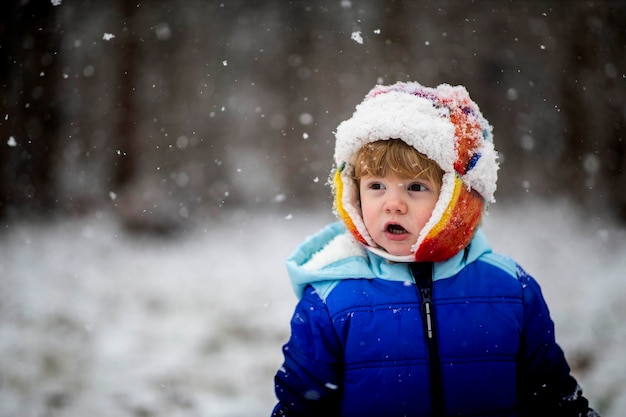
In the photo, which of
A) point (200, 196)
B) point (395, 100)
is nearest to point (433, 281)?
point (395, 100)

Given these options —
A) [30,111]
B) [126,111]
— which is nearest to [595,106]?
[126,111]

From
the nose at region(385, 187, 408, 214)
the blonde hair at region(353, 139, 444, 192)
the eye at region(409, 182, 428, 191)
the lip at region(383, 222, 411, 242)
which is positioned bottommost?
the lip at region(383, 222, 411, 242)

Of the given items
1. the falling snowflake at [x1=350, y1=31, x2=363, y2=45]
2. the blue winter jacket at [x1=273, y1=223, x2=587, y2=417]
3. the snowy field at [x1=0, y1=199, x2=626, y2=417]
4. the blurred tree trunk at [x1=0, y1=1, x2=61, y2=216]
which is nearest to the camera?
the blue winter jacket at [x1=273, y1=223, x2=587, y2=417]

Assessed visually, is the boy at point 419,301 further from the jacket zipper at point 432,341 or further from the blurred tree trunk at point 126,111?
the blurred tree trunk at point 126,111

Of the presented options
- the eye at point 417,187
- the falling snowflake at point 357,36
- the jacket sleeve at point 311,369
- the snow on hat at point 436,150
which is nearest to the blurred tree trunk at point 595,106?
the falling snowflake at point 357,36

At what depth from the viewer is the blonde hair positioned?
147cm

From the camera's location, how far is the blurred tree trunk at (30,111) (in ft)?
20.7

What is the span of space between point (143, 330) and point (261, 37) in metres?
5.55

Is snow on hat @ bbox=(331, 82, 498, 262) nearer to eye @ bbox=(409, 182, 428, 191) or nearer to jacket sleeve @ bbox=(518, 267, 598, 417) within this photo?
eye @ bbox=(409, 182, 428, 191)

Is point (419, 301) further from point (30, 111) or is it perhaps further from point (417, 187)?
point (30, 111)

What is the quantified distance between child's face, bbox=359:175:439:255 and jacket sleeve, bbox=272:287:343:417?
0.89 ft

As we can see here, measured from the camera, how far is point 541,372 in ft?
5.03

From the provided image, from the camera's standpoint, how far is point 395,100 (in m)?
1.54

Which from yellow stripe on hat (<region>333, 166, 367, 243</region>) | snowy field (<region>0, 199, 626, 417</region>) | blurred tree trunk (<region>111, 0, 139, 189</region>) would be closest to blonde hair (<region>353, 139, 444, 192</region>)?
yellow stripe on hat (<region>333, 166, 367, 243</region>)
